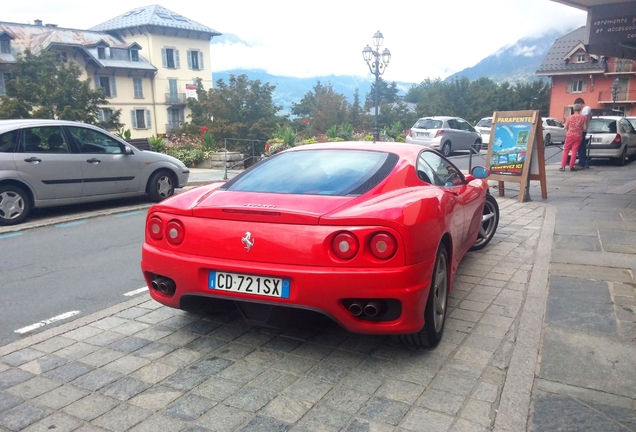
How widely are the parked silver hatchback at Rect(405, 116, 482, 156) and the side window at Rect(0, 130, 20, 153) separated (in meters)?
16.5

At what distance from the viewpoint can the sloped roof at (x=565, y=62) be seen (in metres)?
51.2

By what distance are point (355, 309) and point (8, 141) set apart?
690 centimetres

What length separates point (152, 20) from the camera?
2169 inches

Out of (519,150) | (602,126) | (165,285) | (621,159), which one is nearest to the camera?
(165,285)

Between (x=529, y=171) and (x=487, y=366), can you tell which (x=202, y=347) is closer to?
(x=487, y=366)

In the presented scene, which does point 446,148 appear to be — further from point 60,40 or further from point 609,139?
point 60,40

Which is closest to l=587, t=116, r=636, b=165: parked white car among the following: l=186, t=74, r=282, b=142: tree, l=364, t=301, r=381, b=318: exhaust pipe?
l=186, t=74, r=282, b=142: tree

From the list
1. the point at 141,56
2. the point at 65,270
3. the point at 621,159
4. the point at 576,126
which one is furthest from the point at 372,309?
the point at 141,56

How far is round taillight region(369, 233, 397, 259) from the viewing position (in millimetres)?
3211

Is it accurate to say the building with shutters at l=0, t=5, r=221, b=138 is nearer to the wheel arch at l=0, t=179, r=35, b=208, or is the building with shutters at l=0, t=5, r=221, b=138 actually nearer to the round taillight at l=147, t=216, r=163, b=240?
the wheel arch at l=0, t=179, r=35, b=208

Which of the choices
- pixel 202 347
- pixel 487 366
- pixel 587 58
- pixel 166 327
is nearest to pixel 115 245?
pixel 166 327

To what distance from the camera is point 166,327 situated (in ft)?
13.4

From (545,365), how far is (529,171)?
7.33 m

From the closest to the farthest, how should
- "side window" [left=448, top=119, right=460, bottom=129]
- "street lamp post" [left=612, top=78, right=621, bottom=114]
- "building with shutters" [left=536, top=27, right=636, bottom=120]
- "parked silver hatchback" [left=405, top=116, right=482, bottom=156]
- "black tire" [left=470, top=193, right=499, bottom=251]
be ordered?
"black tire" [left=470, top=193, right=499, bottom=251]
"parked silver hatchback" [left=405, top=116, right=482, bottom=156]
"side window" [left=448, top=119, right=460, bottom=129]
"street lamp post" [left=612, top=78, right=621, bottom=114]
"building with shutters" [left=536, top=27, right=636, bottom=120]
